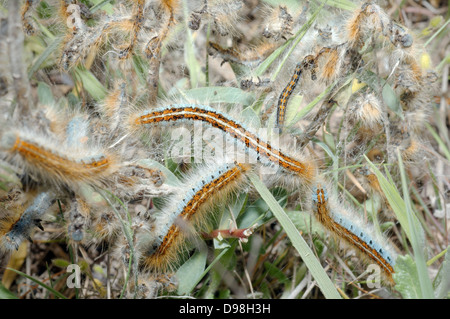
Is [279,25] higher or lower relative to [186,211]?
higher

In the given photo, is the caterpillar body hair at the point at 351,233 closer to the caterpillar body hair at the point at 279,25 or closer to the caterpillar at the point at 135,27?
the caterpillar body hair at the point at 279,25

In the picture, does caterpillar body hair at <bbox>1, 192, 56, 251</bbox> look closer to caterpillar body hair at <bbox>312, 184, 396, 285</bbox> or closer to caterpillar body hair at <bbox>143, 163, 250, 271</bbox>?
caterpillar body hair at <bbox>143, 163, 250, 271</bbox>

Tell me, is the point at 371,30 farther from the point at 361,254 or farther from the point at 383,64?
the point at 361,254

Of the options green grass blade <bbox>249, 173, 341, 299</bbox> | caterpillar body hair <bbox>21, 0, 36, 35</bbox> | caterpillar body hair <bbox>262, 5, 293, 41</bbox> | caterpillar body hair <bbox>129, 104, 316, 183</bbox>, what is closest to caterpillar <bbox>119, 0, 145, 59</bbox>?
caterpillar body hair <bbox>129, 104, 316, 183</bbox>

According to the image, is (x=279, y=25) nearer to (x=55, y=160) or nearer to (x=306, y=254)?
(x=306, y=254)

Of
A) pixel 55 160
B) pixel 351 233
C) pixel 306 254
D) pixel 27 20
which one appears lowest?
pixel 351 233

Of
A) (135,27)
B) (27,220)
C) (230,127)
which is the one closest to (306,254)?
(230,127)
